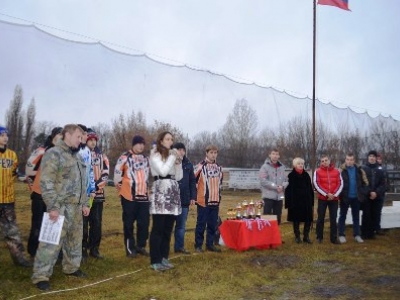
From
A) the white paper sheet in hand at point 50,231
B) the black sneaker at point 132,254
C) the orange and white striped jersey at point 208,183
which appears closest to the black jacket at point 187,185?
the orange and white striped jersey at point 208,183

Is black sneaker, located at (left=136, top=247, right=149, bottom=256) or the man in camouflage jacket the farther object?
black sneaker, located at (left=136, top=247, right=149, bottom=256)

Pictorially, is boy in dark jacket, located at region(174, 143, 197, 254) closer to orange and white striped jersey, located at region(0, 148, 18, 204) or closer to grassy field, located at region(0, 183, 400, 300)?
grassy field, located at region(0, 183, 400, 300)

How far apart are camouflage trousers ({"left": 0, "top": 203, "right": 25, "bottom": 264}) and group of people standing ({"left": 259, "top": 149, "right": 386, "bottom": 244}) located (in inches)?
163

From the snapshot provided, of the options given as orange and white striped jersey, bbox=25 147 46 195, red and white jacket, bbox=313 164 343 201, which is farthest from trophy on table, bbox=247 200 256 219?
orange and white striped jersey, bbox=25 147 46 195

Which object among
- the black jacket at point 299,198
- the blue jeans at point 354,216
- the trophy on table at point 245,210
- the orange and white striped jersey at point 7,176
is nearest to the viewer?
the orange and white striped jersey at point 7,176

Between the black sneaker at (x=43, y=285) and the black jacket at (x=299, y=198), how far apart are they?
4.28m

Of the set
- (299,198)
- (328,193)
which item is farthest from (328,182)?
(299,198)

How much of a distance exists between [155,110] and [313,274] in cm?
613

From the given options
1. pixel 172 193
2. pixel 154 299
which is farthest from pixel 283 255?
pixel 154 299

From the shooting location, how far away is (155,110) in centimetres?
1001

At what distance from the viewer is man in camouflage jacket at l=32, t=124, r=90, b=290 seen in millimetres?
4082

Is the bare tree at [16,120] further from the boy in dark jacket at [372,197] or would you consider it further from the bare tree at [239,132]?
the bare tree at [239,132]

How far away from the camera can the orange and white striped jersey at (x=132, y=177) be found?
18.0 ft

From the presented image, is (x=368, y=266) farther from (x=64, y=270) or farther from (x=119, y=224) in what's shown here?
(x=119, y=224)
